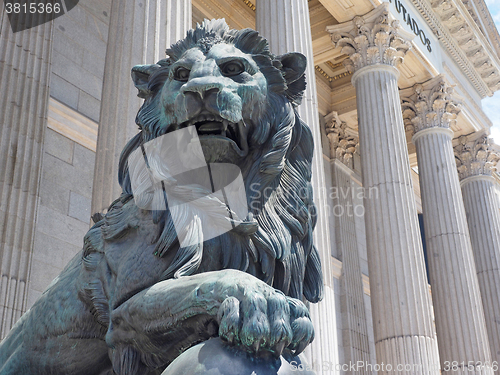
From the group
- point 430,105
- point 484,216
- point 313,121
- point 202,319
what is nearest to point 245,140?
point 202,319

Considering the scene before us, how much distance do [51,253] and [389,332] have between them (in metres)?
5.57

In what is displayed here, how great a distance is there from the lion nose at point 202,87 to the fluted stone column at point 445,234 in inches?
445

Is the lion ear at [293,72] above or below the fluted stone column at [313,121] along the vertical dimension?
below

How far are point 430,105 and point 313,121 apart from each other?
311 inches

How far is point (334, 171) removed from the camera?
17719 millimetres

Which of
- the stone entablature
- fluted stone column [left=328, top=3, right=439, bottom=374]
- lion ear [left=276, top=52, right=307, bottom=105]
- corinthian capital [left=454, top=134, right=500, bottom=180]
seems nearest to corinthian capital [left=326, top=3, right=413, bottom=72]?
fluted stone column [left=328, top=3, right=439, bottom=374]

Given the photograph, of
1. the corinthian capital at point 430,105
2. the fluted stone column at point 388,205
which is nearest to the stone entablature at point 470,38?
the corinthian capital at point 430,105

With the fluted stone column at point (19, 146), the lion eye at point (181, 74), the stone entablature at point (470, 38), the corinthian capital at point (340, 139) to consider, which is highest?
the stone entablature at point (470, 38)

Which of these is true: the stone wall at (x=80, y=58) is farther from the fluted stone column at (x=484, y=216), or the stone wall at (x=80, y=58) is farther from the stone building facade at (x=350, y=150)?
the fluted stone column at (x=484, y=216)

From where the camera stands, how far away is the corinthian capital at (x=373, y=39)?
1241 cm

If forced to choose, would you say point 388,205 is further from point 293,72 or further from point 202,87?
point 202,87

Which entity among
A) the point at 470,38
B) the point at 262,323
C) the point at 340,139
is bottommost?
the point at 262,323

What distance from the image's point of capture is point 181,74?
6.77 feet

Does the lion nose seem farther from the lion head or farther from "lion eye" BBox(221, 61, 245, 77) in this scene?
"lion eye" BBox(221, 61, 245, 77)
